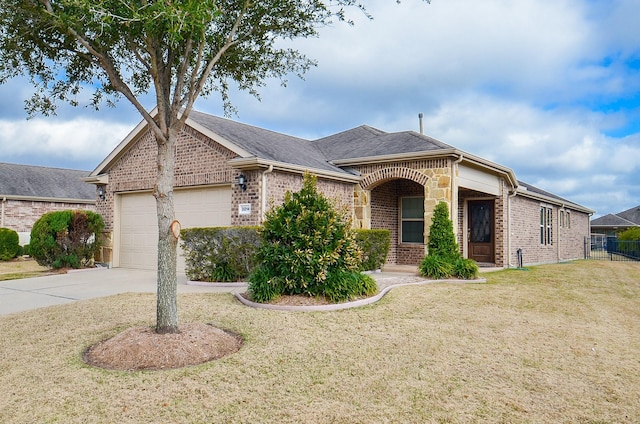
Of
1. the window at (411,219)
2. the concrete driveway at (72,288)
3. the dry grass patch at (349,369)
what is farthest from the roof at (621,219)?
the concrete driveway at (72,288)

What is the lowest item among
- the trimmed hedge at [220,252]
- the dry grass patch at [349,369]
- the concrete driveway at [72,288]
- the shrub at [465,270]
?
the dry grass patch at [349,369]

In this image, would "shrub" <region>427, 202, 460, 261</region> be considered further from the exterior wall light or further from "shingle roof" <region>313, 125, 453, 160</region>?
the exterior wall light

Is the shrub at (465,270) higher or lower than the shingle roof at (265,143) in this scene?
lower

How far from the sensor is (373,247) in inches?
441

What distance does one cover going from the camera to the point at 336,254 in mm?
7266

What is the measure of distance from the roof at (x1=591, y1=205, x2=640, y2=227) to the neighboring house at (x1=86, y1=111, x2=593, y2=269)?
999 inches

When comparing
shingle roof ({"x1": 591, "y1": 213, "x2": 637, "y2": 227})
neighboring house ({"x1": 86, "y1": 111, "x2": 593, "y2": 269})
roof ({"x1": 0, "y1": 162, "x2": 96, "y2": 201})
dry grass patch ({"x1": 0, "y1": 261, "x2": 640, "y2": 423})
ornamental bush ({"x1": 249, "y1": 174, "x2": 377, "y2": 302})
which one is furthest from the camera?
shingle roof ({"x1": 591, "y1": 213, "x2": 637, "y2": 227})

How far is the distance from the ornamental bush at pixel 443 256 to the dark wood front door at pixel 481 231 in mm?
5083

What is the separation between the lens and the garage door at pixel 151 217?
11.8 m

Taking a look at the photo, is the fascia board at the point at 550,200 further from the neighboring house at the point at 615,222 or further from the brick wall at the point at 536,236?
the neighboring house at the point at 615,222

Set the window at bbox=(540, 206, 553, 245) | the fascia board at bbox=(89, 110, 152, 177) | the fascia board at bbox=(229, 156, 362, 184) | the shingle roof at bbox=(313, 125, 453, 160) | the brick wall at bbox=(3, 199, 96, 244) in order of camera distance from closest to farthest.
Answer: the fascia board at bbox=(229, 156, 362, 184)
the shingle roof at bbox=(313, 125, 453, 160)
the fascia board at bbox=(89, 110, 152, 177)
the window at bbox=(540, 206, 553, 245)
the brick wall at bbox=(3, 199, 96, 244)

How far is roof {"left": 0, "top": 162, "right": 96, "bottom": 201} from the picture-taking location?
22.2m

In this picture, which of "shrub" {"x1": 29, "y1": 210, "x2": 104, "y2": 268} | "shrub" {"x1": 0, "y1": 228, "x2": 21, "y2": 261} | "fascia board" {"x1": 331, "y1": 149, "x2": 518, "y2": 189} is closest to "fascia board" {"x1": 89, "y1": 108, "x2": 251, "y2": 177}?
"shrub" {"x1": 29, "y1": 210, "x2": 104, "y2": 268}

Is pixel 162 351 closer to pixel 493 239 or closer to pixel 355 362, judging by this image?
pixel 355 362
